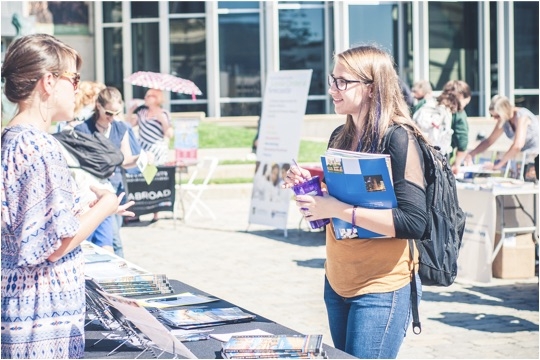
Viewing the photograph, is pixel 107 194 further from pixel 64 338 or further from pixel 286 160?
pixel 286 160

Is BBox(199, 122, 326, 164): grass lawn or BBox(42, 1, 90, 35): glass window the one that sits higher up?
BBox(42, 1, 90, 35): glass window

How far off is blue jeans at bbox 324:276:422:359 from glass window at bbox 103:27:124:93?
29496 millimetres

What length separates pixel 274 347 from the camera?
302cm

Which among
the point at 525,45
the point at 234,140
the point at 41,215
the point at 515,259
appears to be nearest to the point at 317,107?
the point at 234,140

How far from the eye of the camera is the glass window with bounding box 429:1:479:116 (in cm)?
2886

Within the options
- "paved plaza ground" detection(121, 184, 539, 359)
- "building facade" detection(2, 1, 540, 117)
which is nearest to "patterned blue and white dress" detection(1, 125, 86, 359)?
"paved plaza ground" detection(121, 184, 539, 359)

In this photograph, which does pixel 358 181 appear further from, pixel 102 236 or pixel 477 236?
pixel 477 236

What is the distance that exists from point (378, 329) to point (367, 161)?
2.10ft

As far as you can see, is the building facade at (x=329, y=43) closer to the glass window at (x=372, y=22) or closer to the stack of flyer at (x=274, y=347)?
the glass window at (x=372, y=22)

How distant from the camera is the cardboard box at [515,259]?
9391mm

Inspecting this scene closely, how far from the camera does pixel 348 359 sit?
309cm

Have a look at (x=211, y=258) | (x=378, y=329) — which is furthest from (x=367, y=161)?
(x=211, y=258)

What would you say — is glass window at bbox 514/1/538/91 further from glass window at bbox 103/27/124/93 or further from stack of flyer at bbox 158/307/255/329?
stack of flyer at bbox 158/307/255/329

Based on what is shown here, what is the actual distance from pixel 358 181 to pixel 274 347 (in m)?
0.73
